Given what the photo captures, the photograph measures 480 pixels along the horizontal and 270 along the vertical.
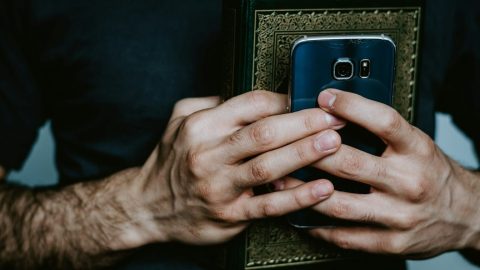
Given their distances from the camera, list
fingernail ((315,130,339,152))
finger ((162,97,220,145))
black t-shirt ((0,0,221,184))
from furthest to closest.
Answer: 1. black t-shirt ((0,0,221,184))
2. finger ((162,97,220,145))
3. fingernail ((315,130,339,152))

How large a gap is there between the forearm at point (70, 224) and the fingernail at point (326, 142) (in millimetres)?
260

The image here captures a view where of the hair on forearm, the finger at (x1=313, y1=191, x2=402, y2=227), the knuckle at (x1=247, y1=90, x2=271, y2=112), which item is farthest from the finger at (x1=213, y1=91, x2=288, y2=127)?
the hair on forearm

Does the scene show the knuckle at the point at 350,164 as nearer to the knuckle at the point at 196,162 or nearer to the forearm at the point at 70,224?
the knuckle at the point at 196,162

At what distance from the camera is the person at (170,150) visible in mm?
651

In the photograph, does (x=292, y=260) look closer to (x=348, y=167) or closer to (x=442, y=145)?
(x=348, y=167)

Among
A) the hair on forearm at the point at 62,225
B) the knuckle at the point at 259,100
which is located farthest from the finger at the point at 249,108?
the hair on forearm at the point at 62,225

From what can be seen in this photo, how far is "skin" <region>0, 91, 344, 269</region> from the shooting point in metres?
0.64

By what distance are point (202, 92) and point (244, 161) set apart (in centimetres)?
23

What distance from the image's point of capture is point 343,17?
0.68 metres

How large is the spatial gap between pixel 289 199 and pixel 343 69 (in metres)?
0.14

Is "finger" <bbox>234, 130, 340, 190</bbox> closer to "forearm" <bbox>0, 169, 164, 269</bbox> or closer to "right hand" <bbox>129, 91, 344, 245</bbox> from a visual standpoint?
"right hand" <bbox>129, 91, 344, 245</bbox>

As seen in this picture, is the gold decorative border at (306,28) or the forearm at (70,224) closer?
the gold decorative border at (306,28)

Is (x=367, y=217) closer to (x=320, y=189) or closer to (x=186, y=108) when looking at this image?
(x=320, y=189)

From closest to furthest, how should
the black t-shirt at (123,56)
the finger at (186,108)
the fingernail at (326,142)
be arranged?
the fingernail at (326,142) → the finger at (186,108) → the black t-shirt at (123,56)
